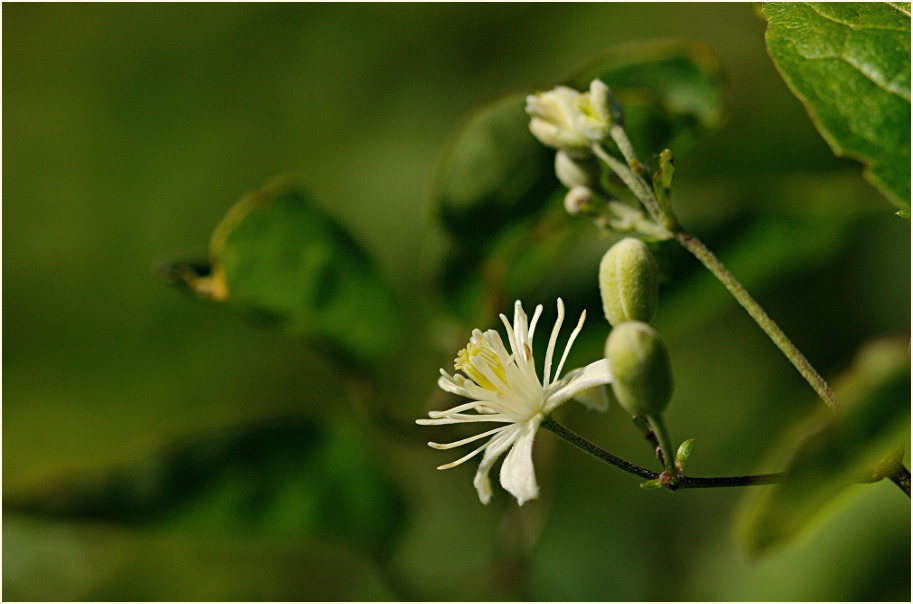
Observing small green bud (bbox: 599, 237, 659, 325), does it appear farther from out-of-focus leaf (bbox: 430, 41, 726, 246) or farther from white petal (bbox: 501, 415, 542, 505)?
out-of-focus leaf (bbox: 430, 41, 726, 246)

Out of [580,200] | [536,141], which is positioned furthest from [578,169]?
[536,141]

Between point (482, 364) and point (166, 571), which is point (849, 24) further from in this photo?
point (166, 571)

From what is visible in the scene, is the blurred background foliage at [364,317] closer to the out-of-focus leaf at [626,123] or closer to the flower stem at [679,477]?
the out-of-focus leaf at [626,123]

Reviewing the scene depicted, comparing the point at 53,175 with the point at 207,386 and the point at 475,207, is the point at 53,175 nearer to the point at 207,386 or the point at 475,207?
the point at 207,386

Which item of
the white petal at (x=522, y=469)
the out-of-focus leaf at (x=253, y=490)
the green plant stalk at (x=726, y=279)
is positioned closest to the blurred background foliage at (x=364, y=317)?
the out-of-focus leaf at (x=253, y=490)

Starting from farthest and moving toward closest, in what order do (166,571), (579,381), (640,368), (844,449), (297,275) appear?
(166,571) → (297,275) → (579,381) → (640,368) → (844,449)

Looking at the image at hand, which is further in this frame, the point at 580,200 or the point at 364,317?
the point at 364,317

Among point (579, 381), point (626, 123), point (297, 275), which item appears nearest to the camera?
point (579, 381)
